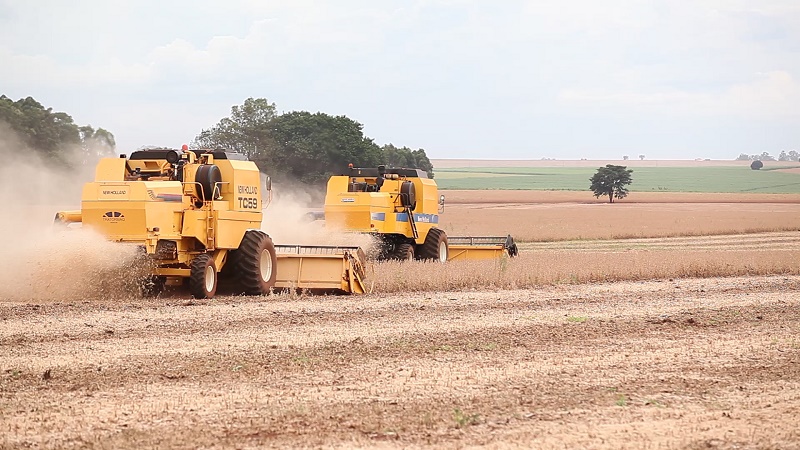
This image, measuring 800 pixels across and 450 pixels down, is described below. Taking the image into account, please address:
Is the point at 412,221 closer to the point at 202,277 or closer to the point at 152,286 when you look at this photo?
the point at 152,286

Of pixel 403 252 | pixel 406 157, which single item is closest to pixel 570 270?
pixel 403 252

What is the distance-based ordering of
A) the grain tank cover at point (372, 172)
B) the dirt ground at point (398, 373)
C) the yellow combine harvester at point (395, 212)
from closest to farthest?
the dirt ground at point (398, 373) → the yellow combine harvester at point (395, 212) → the grain tank cover at point (372, 172)

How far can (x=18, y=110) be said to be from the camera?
122 feet

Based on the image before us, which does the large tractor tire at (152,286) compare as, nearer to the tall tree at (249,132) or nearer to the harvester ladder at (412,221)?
the harvester ladder at (412,221)

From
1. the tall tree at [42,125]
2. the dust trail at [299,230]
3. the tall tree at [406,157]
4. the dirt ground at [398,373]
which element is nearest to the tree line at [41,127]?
the tall tree at [42,125]

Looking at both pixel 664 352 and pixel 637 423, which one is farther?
pixel 664 352

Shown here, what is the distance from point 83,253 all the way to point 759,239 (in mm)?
32250

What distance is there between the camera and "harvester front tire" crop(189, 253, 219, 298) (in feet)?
53.5

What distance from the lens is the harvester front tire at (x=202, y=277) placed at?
1630 cm

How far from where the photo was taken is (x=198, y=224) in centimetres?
1667

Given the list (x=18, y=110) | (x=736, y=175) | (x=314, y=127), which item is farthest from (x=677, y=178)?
(x=18, y=110)

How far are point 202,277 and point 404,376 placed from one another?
718cm

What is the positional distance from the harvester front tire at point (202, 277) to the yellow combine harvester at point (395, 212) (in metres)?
6.76

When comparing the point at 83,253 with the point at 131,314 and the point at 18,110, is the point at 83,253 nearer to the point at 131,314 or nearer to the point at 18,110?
the point at 131,314
